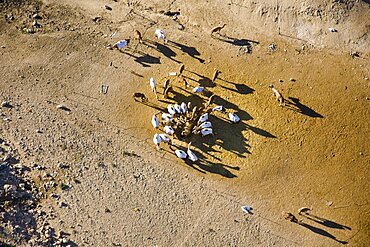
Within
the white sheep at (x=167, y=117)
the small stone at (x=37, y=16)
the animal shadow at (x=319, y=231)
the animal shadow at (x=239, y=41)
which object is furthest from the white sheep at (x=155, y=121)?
the small stone at (x=37, y=16)

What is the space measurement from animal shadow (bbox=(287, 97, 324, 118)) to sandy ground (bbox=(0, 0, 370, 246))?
76 millimetres

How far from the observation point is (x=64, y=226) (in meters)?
22.7

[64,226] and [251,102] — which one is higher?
[251,102]

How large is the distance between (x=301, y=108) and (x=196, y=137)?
586 cm

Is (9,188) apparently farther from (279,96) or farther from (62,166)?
(279,96)

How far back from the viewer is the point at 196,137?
83.7 feet

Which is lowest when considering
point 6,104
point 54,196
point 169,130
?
point 54,196

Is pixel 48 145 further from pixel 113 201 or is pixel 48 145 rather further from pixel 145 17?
pixel 145 17

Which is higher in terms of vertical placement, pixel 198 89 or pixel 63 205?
pixel 198 89

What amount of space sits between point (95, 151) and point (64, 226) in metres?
3.99

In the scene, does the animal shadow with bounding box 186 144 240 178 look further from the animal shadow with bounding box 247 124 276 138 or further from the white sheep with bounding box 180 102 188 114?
the white sheep with bounding box 180 102 188 114

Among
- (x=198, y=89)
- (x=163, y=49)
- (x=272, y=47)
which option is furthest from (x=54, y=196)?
(x=272, y=47)

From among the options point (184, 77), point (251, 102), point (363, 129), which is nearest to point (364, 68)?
point (363, 129)

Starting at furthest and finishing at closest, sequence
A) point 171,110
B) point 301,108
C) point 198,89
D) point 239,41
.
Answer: point 239,41
point 301,108
point 198,89
point 171,110
